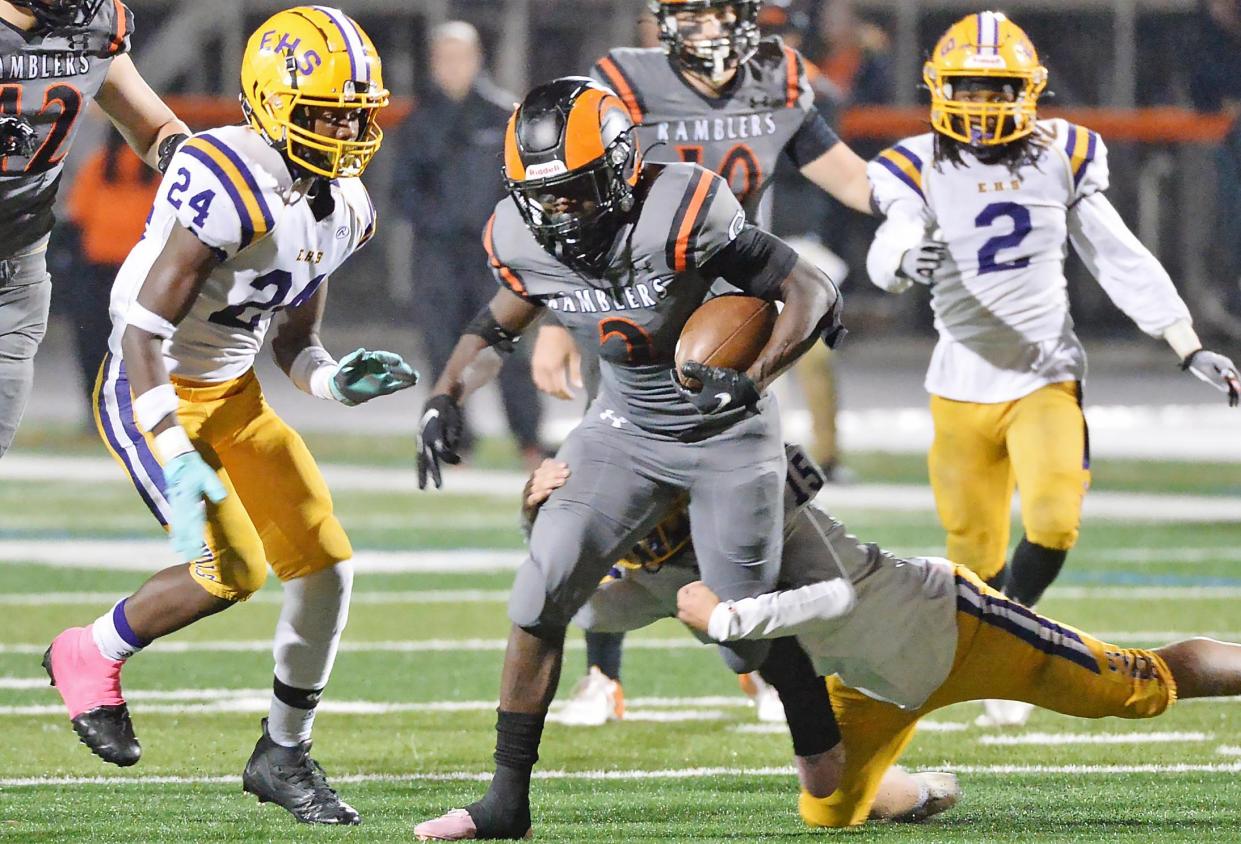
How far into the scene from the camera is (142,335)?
163 inches

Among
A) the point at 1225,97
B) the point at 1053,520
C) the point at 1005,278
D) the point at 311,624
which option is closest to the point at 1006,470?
the point at 1053,520

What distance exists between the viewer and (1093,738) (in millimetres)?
5254

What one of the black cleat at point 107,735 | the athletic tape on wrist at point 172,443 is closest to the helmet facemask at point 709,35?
the athletic tape on wrist at point 172,443

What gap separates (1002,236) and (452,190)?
526 centimetres

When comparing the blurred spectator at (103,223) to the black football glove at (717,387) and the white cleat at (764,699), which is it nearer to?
the white cleat at (764,699)

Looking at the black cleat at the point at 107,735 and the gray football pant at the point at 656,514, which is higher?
the gray football pant at the point at 656,514

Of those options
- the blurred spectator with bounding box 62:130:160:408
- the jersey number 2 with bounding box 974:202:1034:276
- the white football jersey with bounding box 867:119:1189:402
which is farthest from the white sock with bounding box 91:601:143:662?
the blurred spectator with bounding box 62:130:160:408

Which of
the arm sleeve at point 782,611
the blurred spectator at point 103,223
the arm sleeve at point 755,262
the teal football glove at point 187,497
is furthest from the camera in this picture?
the blurred spectator at point 103,223

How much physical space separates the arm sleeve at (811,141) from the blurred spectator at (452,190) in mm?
4692

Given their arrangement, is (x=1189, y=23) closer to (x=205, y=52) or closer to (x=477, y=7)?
(x=477, y=7)

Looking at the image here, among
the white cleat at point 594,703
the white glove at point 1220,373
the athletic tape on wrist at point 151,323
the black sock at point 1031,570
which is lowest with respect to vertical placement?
the white cleat at point 594,703

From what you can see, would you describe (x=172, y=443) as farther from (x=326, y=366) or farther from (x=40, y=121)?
(x=40, y=121)

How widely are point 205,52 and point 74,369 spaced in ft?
7.39

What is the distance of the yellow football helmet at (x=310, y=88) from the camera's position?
169 inches
